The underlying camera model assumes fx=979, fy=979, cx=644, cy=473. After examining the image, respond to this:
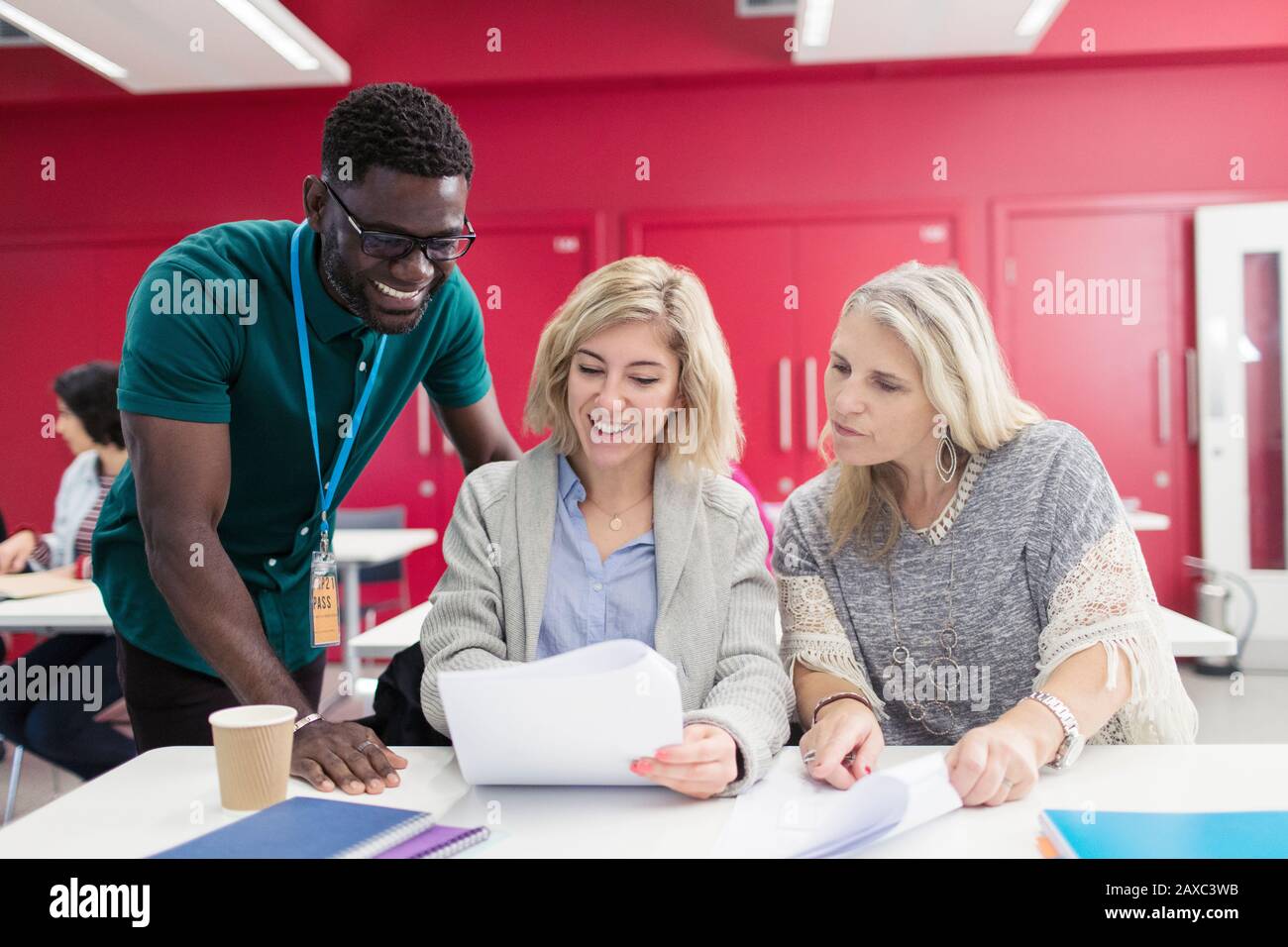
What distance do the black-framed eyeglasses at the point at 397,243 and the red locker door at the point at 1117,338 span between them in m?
4.18

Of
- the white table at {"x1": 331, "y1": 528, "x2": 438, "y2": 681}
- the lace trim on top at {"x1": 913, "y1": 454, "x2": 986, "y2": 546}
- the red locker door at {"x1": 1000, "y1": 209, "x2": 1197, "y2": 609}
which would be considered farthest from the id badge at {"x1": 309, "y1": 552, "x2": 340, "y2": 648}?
the red locker door at {"x1": 1000, "y1": 209, "x2": 1197, "y2": 609}

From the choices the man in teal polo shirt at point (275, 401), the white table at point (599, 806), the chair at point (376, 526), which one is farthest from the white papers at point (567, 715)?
the chair at point (376, 526)

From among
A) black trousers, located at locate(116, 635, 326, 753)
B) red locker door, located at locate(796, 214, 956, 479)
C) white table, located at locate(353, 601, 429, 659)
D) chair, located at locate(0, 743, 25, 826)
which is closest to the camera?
black trousers, located at locate(116, 635, 326, 753)

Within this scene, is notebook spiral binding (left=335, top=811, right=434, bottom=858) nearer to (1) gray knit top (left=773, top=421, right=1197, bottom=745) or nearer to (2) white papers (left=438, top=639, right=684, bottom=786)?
(2) white papers (left=438, top=639, right=684, bottom=786)

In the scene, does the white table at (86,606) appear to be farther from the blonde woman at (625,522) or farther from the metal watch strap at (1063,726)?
the metal watch strap at (1063,726)

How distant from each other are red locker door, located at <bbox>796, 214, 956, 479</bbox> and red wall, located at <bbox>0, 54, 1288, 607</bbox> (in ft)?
0.43

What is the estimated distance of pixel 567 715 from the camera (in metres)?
1.05

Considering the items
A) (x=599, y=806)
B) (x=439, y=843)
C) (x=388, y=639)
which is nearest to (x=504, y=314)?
(x=388, y=639)

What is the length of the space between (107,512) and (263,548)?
0.30 meters

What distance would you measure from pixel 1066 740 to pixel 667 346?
805mm

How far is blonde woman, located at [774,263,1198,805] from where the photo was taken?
4.59 ft

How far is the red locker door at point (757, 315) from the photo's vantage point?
5.14 meters

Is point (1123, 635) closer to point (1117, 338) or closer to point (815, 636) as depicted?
point (815, 636)
